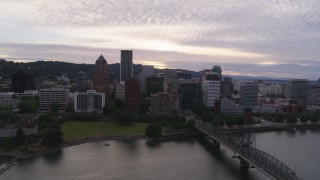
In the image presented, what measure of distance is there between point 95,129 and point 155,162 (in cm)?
724

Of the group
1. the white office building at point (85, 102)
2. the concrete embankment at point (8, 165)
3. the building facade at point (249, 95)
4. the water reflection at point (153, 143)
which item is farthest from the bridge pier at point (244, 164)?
the building facade at point (249, 95)

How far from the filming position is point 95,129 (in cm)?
2117

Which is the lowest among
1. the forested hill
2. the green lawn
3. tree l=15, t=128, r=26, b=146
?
the green lawn

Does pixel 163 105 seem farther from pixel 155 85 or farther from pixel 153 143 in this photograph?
pixel 155 85

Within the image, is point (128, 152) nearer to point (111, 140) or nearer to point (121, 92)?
point (111, 140)

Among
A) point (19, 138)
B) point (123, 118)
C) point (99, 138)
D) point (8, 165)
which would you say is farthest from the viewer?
point (123, 118)

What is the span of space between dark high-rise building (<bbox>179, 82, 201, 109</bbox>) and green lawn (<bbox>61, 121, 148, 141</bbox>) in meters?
10.3

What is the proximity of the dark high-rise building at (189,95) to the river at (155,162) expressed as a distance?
42.9ft

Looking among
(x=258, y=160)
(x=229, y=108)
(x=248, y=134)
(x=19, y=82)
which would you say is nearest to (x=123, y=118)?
(x=248, y=134)

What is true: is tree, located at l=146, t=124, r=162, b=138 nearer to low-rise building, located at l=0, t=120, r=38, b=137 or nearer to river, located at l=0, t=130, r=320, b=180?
river, located at l=0, t=130, r=320, b=180

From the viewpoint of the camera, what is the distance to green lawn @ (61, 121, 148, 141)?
19797 mm

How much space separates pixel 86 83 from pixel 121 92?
1327cm

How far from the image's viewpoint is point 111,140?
19375 mm

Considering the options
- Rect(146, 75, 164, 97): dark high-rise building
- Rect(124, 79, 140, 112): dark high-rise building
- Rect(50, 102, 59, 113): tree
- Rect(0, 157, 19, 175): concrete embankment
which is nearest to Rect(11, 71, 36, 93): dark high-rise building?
Rect(50, 102, 59, 113): tree
